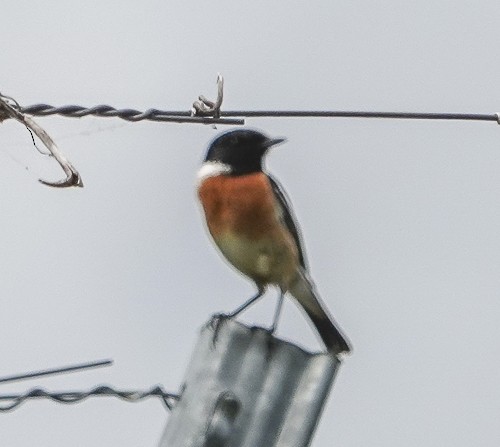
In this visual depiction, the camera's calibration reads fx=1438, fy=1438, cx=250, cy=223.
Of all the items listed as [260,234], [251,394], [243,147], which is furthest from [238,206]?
[251,394]

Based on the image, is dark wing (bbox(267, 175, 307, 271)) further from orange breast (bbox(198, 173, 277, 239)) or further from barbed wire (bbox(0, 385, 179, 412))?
barbed wire (bbox(0, 385, 179, 412))

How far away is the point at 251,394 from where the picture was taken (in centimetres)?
447

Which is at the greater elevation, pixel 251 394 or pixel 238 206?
pixel 238 206

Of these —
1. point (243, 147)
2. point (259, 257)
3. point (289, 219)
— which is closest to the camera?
point (259, 257)

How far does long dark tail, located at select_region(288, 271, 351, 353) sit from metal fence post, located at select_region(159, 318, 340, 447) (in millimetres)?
3548

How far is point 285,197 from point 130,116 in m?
2.19

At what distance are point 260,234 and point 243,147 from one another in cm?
78

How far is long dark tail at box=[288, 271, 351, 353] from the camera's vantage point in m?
8.13

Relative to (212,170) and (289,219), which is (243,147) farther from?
(289,219)

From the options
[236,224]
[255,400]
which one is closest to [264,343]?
[255,400]

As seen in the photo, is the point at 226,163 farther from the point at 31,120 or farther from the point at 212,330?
the point at 212,330

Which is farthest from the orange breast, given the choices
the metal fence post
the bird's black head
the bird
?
the metal fence post

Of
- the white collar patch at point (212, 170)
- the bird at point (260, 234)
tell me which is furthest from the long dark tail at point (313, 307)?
the white collar patch at point (212, 170)

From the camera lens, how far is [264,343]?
4512 mm
